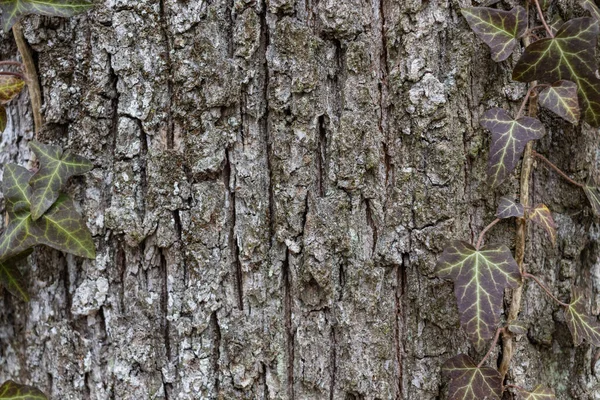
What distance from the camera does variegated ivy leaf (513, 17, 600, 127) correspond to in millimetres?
1084

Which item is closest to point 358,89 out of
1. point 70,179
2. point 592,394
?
point 70,179

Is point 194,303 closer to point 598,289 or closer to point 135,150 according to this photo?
point 135,150

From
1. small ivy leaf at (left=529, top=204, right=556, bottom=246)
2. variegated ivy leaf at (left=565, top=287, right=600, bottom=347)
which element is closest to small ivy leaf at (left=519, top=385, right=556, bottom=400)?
variegated ivy leaf at (left=565, top=287, right=600, bottom=347)

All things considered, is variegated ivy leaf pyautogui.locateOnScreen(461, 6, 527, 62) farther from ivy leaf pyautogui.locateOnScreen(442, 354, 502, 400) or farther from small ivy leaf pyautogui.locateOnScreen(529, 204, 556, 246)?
ivy leaf pyautogui.locateOnScreen(442, 354, 502, 400)

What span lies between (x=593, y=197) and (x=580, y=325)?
0.31 metres

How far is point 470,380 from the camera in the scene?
1146 millimetres

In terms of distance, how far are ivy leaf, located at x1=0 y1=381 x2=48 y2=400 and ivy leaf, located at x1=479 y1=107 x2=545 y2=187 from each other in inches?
48.8

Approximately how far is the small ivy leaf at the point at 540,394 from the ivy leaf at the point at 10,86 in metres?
1.46

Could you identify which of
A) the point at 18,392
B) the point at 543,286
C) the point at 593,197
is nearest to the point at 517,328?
the point at 543,286

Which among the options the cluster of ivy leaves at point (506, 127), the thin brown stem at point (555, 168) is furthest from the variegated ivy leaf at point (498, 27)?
the thin brown stem at point (555, 168)

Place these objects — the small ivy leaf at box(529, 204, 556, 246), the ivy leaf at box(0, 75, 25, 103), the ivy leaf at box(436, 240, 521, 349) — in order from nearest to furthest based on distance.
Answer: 1. the ivy leaf at box(436, 240, 521, 349)
2. the small ivy leaf at box(529, 204, 556, 246)
3. the ivy leaf at box(0, 75, 25, 103)

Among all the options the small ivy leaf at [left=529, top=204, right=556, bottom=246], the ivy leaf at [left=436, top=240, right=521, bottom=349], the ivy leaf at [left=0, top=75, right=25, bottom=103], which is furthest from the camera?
the ivy leaf at [left=0, top=75, right=25, bottom=103]

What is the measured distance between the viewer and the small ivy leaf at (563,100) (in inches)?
43.5

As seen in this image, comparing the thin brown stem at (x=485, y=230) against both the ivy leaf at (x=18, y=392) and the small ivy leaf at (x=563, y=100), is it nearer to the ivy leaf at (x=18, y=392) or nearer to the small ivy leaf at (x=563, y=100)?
the small ivy leaf at (x=563, y=100)
